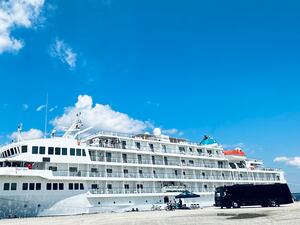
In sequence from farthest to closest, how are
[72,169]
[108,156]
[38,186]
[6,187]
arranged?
[108,156] → [72,169] → [38,186] → [6,187]

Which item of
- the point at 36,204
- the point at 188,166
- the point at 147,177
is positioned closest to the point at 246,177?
the point at 188,166

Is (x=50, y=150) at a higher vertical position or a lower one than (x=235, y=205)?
higher

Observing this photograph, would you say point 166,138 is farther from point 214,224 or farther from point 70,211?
point 214,224

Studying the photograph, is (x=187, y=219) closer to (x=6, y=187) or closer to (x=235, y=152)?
(x=6, y=187)

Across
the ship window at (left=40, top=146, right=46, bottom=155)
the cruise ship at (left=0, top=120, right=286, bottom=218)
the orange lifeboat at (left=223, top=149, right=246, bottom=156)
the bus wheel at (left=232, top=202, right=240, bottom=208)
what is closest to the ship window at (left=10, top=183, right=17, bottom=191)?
the cruise ship at (left=0, top=120, right=286, bottom=218)

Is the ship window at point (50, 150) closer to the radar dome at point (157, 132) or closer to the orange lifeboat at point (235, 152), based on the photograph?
the radar dome at point (157, 132)

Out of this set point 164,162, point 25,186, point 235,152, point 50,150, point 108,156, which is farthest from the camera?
point 235,152

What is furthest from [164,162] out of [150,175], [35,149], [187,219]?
[187,219]

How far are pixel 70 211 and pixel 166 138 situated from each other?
821 inches

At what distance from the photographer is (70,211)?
34812 millimetres

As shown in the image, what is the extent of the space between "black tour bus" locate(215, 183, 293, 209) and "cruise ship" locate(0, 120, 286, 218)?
8420 mm

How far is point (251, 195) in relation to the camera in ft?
130

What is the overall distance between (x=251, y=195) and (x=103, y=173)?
18.4 m

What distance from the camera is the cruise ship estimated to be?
33.1m
